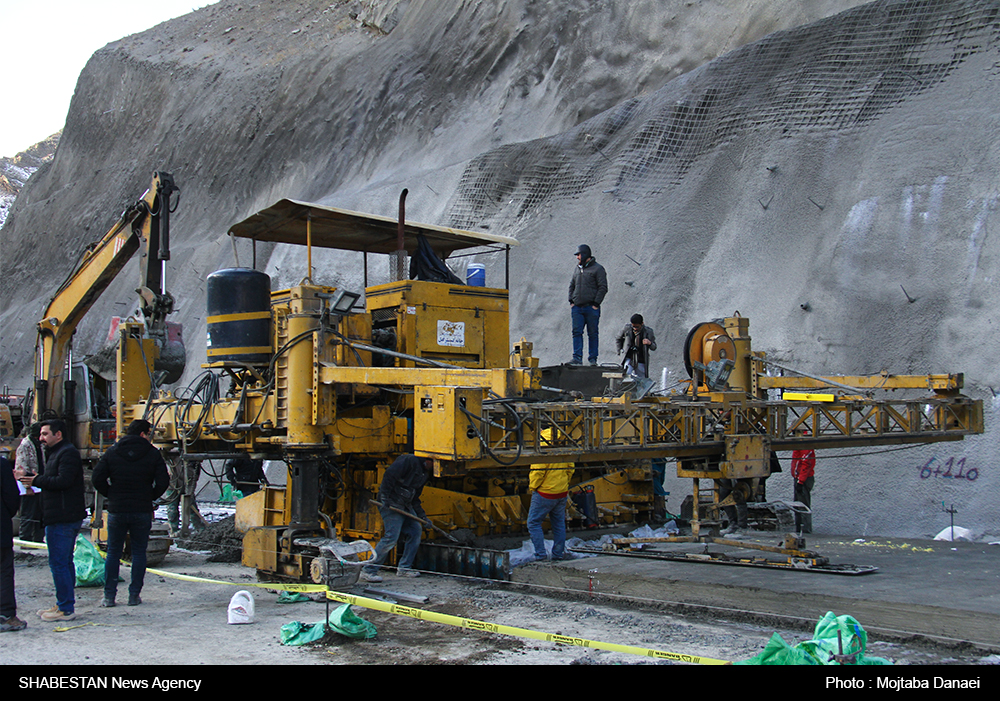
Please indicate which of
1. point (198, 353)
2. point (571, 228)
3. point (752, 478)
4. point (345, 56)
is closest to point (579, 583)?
point (752, 478)

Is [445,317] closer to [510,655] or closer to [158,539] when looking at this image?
[158,539]

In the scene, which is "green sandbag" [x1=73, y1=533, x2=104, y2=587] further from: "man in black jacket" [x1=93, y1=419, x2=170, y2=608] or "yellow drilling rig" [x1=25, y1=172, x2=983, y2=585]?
"yellow drilling rig" [x1=25, y1=172, x2=983, y2=585]

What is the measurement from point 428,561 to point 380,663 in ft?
13.8

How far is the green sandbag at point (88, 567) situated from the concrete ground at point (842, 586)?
4570mm

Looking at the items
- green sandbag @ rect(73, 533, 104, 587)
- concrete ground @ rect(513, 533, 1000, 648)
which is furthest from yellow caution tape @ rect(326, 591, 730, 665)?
green sandbag @ rect(73, 533, 104, 587)

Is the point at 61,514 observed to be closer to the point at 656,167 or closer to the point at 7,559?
the point at 7,559

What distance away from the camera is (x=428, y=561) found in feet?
33.0

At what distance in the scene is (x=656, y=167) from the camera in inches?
858

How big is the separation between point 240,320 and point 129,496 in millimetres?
2615

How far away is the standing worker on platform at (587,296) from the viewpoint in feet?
40.0

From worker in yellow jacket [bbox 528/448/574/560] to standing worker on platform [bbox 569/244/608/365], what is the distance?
2754 millimetres

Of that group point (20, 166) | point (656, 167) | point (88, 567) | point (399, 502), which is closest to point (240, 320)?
point (399, 502)

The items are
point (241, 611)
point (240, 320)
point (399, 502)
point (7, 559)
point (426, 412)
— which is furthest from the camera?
point (240, 320)

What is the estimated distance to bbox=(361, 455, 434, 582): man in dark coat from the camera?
9.35 metres
